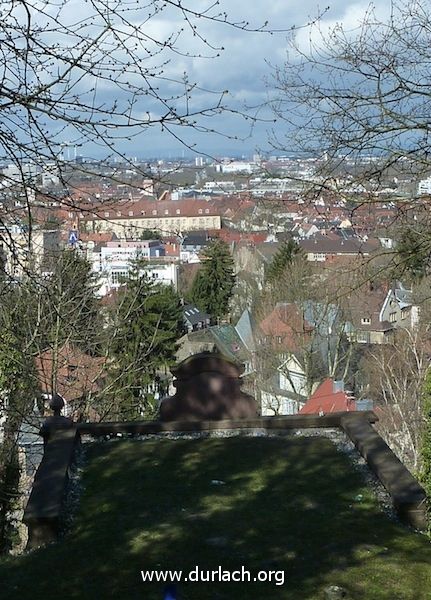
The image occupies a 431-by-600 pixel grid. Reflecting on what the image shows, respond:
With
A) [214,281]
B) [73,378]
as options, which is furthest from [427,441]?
[214,281]

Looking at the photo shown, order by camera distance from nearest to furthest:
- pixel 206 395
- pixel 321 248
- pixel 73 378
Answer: pixel 206 395
pixel 73 378
pixel 321 248

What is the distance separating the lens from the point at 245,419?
9.95m

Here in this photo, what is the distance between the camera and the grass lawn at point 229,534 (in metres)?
5.21

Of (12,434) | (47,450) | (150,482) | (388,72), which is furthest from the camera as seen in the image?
(12,434)

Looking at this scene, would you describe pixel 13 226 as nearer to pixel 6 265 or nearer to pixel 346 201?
pixel 6 265

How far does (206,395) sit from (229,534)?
14.7 ft

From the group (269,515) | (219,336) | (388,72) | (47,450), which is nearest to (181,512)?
(269,515)

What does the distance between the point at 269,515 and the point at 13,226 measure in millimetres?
3199

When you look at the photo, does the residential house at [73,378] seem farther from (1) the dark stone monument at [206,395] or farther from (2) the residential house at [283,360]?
(2) the residential house at [283,360]

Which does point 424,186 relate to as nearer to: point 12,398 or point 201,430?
point 201,430

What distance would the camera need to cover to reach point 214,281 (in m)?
46.8

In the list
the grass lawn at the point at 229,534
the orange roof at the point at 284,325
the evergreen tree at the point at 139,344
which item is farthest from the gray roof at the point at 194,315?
the grass lawn at the point at 229,534

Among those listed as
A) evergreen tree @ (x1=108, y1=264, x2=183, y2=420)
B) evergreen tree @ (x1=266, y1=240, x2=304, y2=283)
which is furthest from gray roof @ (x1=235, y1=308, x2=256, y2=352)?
evergreen tree @ (x1=108, y1=264, x2=183, y2=420)

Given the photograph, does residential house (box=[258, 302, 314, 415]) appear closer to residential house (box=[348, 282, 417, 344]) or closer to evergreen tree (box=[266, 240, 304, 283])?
residential house (box=[348, 282, 417, 344])
